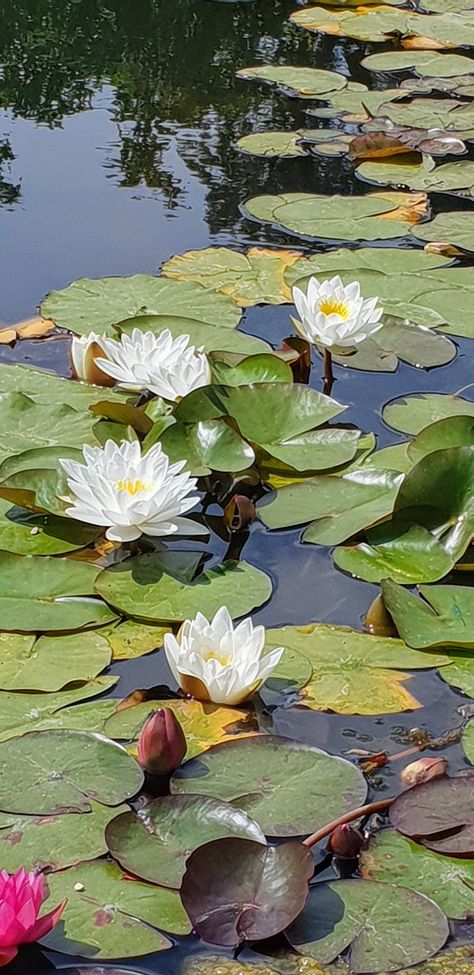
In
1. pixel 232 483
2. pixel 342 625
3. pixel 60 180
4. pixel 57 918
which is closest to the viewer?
pixel 57 918

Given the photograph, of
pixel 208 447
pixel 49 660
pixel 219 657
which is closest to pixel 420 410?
pixel 208 447

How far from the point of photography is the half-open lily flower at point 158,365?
249cm

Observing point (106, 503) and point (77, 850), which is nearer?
point (77, 850)

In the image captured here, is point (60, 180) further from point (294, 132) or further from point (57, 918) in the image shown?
point (57, 918)

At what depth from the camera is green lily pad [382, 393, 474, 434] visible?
262 cm

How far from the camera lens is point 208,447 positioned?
2379 millimetres

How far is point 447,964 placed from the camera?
1362mm

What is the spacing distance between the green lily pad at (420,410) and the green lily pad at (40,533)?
0.81 metres

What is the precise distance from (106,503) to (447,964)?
41.7 inches

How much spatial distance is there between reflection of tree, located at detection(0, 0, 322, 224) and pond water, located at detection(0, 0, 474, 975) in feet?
0.04

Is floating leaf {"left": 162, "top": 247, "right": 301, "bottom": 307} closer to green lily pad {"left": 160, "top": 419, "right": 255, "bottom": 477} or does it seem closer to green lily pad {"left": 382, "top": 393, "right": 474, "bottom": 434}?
green lily pad {"left": 382, "top": 393, "right": 474, "bottom": 434}

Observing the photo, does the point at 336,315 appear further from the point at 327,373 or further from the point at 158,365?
the point at 158,365

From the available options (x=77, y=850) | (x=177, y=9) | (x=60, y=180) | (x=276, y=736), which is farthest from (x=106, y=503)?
(x=177, y=9)

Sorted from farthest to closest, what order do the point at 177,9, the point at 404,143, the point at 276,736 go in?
1. the point at 177,9
2. the point at 404,143
3. the point at 276,736
